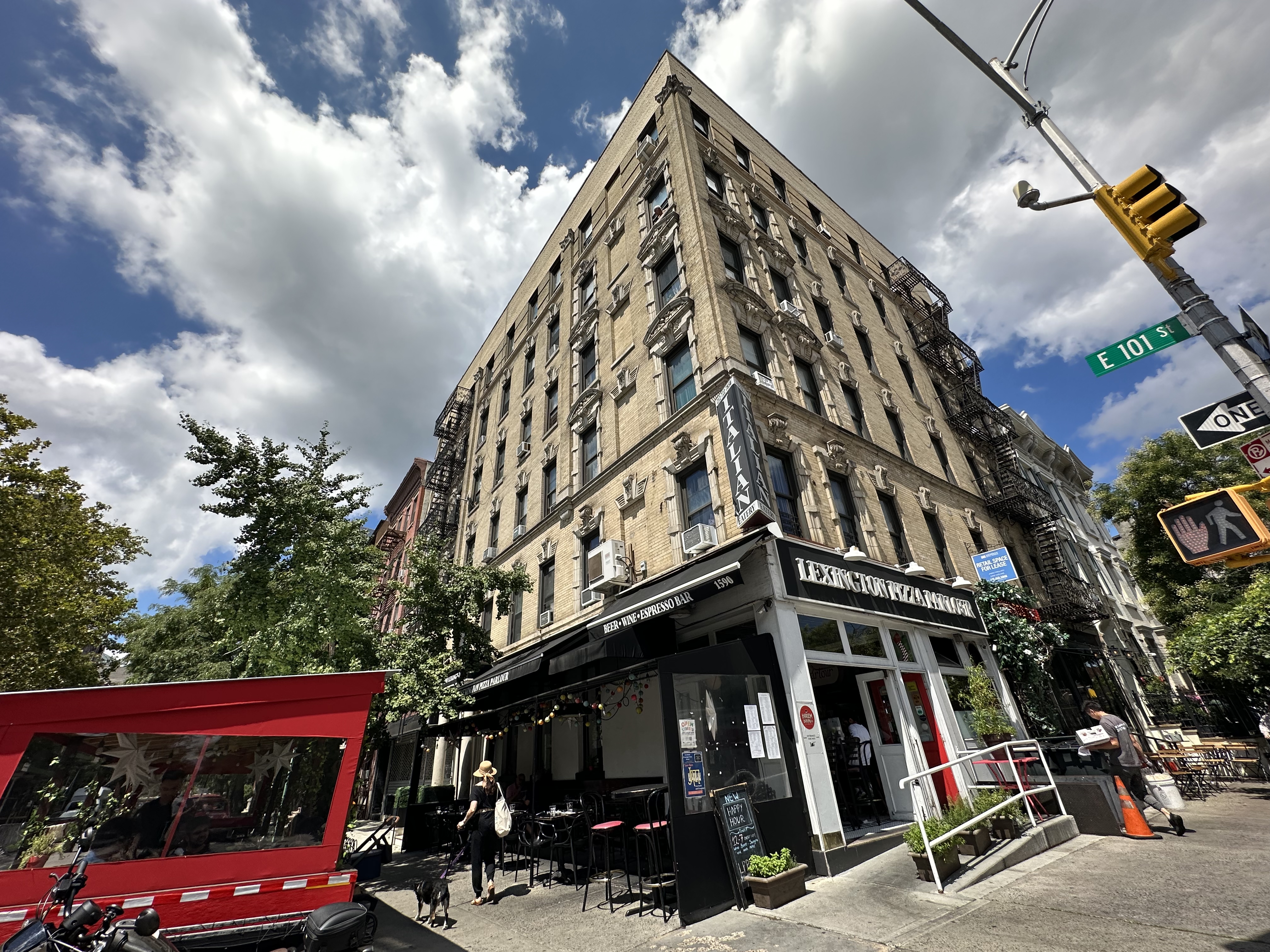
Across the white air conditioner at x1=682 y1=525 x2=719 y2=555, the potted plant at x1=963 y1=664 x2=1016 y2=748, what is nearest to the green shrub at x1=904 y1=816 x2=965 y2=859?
the potted plant at x1=963 y1=664 x2=1016 y2=748

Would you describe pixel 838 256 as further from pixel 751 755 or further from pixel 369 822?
pixel 369 822

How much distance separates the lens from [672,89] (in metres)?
17.6

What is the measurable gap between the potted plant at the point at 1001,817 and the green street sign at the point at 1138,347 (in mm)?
6122

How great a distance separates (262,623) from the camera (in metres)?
12.5

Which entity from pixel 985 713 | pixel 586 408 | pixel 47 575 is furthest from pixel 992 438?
pixel 47 575

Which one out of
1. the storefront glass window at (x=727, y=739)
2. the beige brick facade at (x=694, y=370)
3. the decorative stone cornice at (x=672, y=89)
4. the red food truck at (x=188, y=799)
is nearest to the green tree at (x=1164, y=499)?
the beige brick facade at (x=694, y=370)

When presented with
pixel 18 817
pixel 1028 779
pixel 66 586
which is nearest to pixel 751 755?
pixel 1028 779

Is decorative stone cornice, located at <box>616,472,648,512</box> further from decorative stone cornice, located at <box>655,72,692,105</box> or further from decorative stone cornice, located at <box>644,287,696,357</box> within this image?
decorative stone cornice, located at <box>655,72,692,105</box>

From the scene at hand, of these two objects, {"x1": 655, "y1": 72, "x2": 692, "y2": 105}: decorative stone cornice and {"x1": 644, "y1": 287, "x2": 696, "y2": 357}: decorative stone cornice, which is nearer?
{"x1": 644, "y1": 287, "x2": 696, "y2": 357}: decorative stone cornice

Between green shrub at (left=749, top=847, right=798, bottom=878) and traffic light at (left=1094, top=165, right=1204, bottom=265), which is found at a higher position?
traffic light at (left=1094, top=165, right=1204, bottom=265)

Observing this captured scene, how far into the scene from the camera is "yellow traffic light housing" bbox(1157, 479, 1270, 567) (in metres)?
4.54

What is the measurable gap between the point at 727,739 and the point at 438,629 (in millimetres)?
9194

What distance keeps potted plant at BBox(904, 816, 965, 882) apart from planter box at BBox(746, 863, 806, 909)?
60.4 inches

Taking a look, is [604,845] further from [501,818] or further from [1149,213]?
[1149,213]
